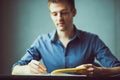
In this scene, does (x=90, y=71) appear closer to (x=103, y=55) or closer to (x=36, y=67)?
(x=103, y=55)

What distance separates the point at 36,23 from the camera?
1594 millimetres

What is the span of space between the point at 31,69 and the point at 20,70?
2.4 inches

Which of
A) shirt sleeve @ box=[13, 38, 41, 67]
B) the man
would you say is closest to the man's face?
the man

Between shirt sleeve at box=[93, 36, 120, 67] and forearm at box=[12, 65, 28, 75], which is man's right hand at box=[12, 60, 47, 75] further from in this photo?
shirt sleeve at box=[93, 36, 120, 67]

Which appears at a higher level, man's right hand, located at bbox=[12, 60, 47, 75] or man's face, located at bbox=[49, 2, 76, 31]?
man's face, located at bbox=[49, 2, 76, 31]

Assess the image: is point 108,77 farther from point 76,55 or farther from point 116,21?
point 116,21

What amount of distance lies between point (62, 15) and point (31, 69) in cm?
33

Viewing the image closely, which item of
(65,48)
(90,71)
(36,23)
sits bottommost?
(90,71)

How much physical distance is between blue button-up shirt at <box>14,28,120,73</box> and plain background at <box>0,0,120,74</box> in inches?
1.1

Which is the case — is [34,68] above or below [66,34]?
below

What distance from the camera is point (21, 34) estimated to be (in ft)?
5.27

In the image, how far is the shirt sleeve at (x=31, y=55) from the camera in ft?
5.12

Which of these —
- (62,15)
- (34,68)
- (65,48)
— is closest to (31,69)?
(34,68)

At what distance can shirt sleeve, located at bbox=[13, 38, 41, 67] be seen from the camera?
5.12 feet
